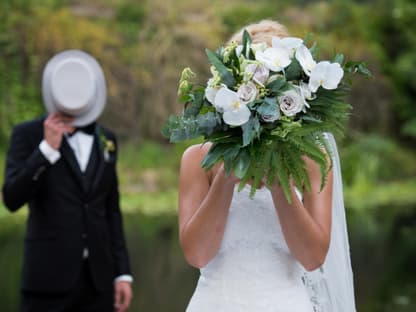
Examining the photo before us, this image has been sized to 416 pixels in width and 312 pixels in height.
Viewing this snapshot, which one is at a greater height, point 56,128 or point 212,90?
point 212,90

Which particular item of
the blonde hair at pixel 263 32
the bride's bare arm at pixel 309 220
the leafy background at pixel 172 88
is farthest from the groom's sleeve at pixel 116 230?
the leafy background at pixel 172 88

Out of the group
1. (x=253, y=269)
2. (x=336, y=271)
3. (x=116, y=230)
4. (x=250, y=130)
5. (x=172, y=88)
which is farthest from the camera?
(x=172, y=88)

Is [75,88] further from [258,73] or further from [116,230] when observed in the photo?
[258,73]

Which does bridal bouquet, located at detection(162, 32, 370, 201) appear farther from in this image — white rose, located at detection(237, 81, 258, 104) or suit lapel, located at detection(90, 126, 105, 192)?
suit lapel, located at detection(90, 126, 105, 192)

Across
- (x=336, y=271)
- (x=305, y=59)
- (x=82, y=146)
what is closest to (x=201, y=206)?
(x=305, y=59)

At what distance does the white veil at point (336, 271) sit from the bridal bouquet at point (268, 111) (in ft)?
1.70

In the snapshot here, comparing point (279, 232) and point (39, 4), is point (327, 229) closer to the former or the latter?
point (279, 232)

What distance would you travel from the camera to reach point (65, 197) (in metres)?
4.32

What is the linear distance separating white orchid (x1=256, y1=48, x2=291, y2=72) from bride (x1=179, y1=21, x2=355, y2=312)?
266mm

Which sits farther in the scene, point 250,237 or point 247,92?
point 250,237

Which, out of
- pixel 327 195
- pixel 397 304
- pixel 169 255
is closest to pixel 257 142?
pixel 327 195

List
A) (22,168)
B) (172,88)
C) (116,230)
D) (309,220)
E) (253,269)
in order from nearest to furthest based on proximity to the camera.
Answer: (309,220)
(253,269)
(22,168)
(116,230)
(172,88)

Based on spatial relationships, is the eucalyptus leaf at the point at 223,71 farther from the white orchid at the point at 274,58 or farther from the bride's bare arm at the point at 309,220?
the bride's bare arm at the point at 309,220

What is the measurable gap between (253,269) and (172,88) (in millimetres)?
15188
